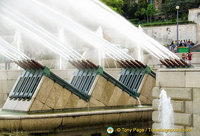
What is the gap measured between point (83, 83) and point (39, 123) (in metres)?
4.68

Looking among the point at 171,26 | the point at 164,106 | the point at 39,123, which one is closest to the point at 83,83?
the point at 39,123

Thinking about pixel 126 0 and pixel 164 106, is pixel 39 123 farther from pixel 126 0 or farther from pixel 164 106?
pixel 126 0

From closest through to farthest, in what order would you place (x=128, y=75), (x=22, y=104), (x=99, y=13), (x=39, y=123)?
(x=39, y=123) < (x=22, y=104) < (x=128, y=75) < (x=99, y=13)

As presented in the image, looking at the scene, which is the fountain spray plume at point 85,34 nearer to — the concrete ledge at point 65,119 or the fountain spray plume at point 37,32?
the fountain spray plume at point 37,32

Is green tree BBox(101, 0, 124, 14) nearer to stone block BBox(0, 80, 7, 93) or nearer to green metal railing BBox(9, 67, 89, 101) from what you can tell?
stone block BBox(0, 80, 7, 93)

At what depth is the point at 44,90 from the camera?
18.5 metres

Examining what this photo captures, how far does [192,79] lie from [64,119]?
15.5ft

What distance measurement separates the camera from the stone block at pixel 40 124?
52.6 feet

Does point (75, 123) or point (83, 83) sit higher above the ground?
point (83, 83)

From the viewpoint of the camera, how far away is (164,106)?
14.7 metres

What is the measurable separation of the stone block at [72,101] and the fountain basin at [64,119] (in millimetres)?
1879

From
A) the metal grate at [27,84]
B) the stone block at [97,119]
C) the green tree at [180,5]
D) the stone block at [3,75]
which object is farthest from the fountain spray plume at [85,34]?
the green tree at [180,5]

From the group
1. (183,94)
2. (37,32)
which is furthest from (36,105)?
(183,94)

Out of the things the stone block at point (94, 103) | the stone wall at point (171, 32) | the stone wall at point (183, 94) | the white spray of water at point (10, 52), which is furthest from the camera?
the stone wall at point (171, 32)
